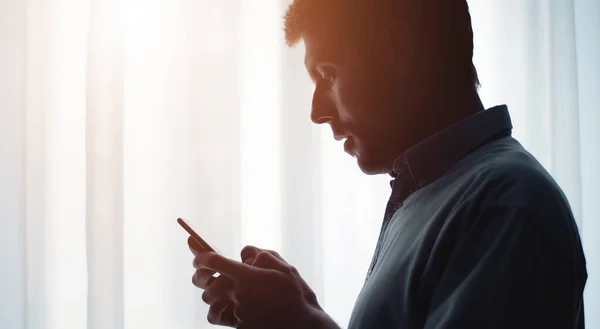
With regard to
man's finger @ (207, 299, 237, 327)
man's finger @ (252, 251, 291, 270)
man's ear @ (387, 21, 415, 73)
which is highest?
man's ear @ (387, 21, 415, 73)

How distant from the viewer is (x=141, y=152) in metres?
1.02

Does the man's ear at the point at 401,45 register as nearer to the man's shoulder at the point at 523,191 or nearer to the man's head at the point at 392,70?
the man's head at the point at 392,70

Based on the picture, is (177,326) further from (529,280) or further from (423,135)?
(529,280)

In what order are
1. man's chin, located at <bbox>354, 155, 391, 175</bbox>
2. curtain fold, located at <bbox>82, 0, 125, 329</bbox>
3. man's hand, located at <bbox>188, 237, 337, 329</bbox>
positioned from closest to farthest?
1. man's hand, located at <bbox>188, 237, 337, 329</bbox>
2. man's chin, located at <bbox>354, 155, 391, 175</bbox>
3. curtain fold, located at <bbox>82, 0, 125, 329</bbox>

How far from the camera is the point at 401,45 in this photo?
0.56m

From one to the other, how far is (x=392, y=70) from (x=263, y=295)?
27 centimetres

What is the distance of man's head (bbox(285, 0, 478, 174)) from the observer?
1.84 ft

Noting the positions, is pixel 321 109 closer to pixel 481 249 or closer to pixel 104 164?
pixel 481 249

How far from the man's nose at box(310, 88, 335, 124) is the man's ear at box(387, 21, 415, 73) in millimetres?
97

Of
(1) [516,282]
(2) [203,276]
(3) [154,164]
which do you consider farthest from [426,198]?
(3) [154,164]

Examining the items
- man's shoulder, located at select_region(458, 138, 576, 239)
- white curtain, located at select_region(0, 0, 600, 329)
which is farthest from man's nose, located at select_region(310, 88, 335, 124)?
white curtain, located at select_region(0, 0, 600, 329)

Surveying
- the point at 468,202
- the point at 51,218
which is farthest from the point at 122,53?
the point at 468,202

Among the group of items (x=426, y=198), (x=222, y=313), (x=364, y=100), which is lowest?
(x=222, y=313)

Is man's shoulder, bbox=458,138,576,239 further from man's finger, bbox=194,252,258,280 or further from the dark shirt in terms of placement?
man's finger, bbox=194,252,258,280
